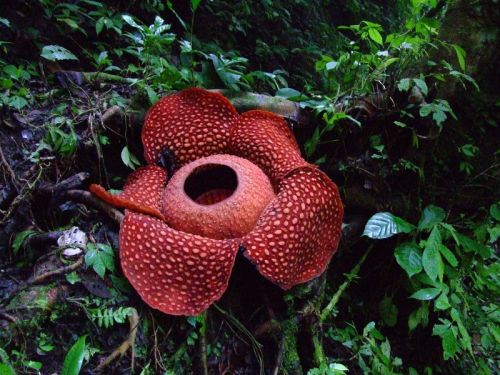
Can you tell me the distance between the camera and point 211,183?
91.1 inches

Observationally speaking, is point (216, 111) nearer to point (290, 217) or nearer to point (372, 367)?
point (290, 217)

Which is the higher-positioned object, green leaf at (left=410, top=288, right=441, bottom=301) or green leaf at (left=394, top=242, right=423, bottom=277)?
green leaf at (left=394, top=242, right=423, bottom=277)

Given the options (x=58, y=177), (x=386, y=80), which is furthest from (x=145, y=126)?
(x=386, y=80)

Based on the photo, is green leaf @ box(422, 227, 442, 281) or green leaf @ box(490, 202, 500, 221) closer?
green leaf @ box(422, 227, 442, 281)

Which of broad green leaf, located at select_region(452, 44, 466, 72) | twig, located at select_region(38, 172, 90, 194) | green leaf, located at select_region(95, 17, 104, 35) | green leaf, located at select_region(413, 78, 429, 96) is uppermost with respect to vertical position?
broad green leaf, located at select_region(452, 44, 466, 72)

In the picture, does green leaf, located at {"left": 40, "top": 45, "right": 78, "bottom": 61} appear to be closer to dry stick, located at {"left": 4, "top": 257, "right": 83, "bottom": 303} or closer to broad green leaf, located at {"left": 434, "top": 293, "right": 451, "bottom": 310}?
dry stick, located at {"left": 4, "top": 257, "right": 83, "bottom": 303}

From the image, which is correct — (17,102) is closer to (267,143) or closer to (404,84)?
(267,143)

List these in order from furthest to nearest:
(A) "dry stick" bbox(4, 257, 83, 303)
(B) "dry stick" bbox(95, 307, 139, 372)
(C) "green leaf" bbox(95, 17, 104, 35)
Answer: (C) "green leaf" bbox(95, 17, 104, 35)
(A) "dry stick" bbox(4, 257, 83, 303)
(B) "dry stick" bbox(95, 307, 139, 372)

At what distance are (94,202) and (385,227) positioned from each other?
1526 millimetres

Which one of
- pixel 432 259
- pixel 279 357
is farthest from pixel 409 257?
pixel 279 357

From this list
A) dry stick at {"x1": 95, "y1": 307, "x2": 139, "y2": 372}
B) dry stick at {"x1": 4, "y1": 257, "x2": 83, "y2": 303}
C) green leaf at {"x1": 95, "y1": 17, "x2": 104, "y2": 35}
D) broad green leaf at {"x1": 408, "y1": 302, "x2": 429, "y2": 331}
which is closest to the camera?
dry stick at {"x1": 95, "y1": 307, "x2": 139, "y2": 372}

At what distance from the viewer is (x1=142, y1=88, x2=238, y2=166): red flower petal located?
2340 mm

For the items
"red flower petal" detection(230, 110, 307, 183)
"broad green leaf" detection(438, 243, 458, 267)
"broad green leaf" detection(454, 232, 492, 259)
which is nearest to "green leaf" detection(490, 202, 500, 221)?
"broad green leaf" detection(454, 232, 492, 259)

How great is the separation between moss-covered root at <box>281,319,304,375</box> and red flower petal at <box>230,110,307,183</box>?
75 cm
